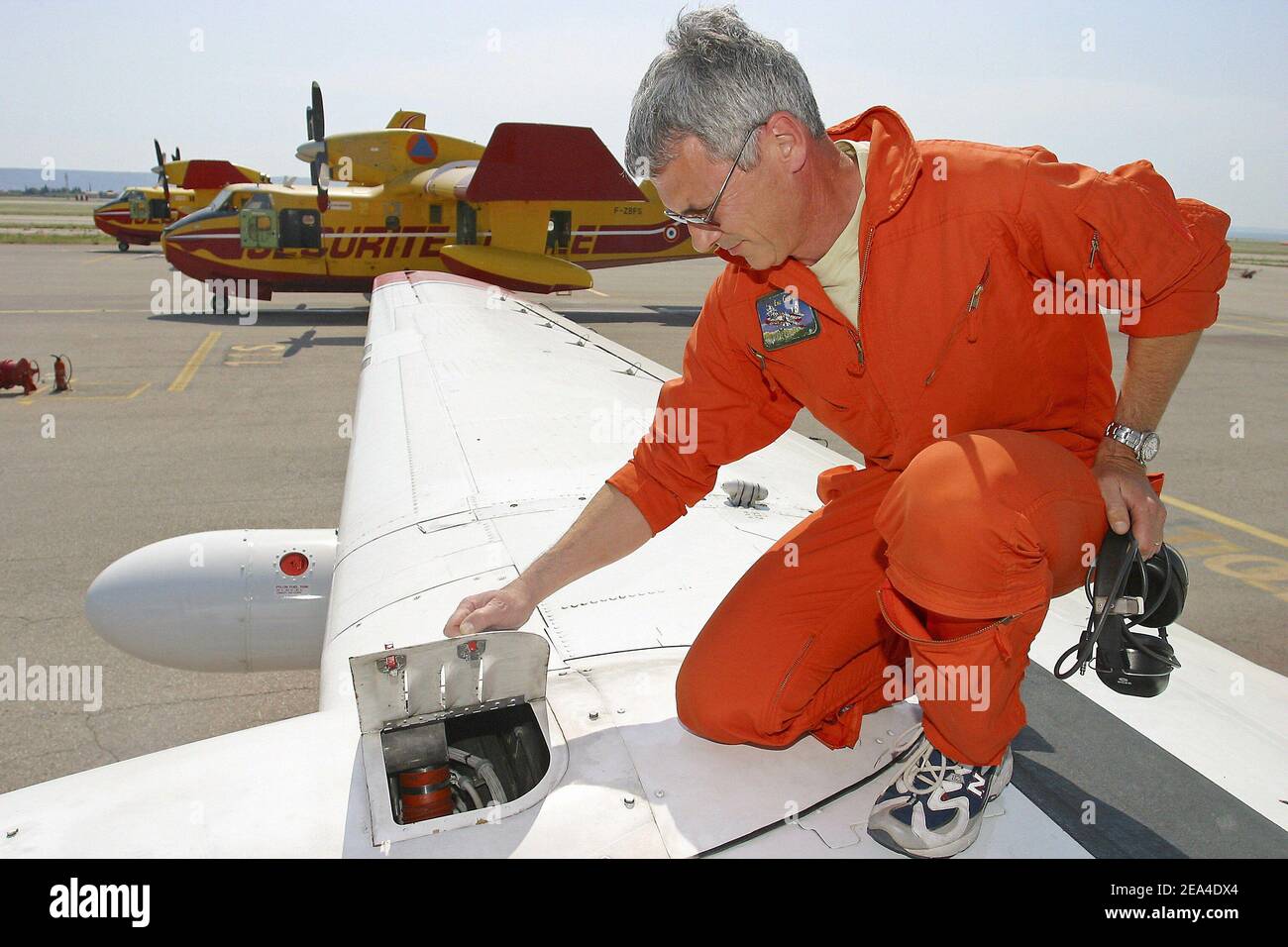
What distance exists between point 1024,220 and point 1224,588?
17.4 feet

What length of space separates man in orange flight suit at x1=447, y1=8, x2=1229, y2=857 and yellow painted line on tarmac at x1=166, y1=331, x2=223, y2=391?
11.9 m

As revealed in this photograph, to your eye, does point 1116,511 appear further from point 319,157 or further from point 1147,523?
point 319,157

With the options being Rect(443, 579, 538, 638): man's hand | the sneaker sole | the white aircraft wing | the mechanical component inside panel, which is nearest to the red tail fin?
the white aircraft wing

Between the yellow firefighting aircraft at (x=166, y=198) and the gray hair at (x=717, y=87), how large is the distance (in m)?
30.2

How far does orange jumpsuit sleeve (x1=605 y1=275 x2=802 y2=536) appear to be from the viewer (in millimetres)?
2715

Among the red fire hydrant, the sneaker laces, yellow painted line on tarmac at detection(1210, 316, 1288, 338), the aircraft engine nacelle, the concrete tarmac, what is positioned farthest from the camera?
yellow painted line on tarmac at detection(1210, 316, 1288, 338)

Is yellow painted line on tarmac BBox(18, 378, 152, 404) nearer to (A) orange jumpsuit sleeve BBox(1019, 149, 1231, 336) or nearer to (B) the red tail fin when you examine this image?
(B) the red tail fin

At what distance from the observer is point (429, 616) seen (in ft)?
9.09

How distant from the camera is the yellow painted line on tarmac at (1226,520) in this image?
7.45 meters

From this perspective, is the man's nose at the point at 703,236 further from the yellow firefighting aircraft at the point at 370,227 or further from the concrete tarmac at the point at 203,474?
the yellow firefighting aircraft at the point at 370,227

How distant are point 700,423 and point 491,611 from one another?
2.87ft

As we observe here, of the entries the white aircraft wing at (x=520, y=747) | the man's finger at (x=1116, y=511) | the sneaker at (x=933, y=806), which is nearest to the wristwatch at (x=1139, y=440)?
the man's finger at (x=1116, y=511)
